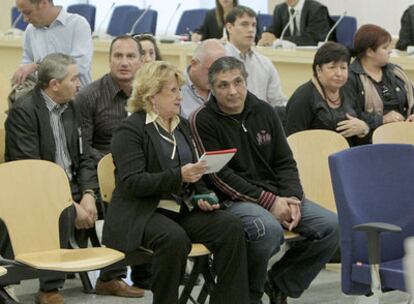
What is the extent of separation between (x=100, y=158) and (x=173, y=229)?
3.07ft

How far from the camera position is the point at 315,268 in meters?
4.90

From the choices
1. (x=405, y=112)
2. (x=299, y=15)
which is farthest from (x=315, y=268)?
(x=299, y=15)

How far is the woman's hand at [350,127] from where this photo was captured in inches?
227

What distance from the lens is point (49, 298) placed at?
16.1 feet

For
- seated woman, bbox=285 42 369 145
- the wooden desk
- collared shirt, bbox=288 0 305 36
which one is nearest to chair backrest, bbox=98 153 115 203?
seated woman, bbox=285 42 369 145

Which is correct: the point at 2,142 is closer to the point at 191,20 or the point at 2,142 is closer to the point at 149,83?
the point at 149,83

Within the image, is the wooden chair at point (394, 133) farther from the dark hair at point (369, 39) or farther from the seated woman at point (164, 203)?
the seated woman at point (164, 203)

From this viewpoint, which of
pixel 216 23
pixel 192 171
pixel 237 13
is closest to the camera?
pixel 192 171

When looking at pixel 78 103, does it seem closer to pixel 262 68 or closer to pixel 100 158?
pixel 100 158

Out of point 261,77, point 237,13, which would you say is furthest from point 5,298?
point 237,13

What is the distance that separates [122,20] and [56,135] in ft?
23.2

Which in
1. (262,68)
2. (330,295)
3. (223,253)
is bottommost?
(330,295)

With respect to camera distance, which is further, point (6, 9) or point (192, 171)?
point (6, 9)

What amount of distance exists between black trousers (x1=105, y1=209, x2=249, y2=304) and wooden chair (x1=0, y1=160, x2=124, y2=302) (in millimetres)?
185
